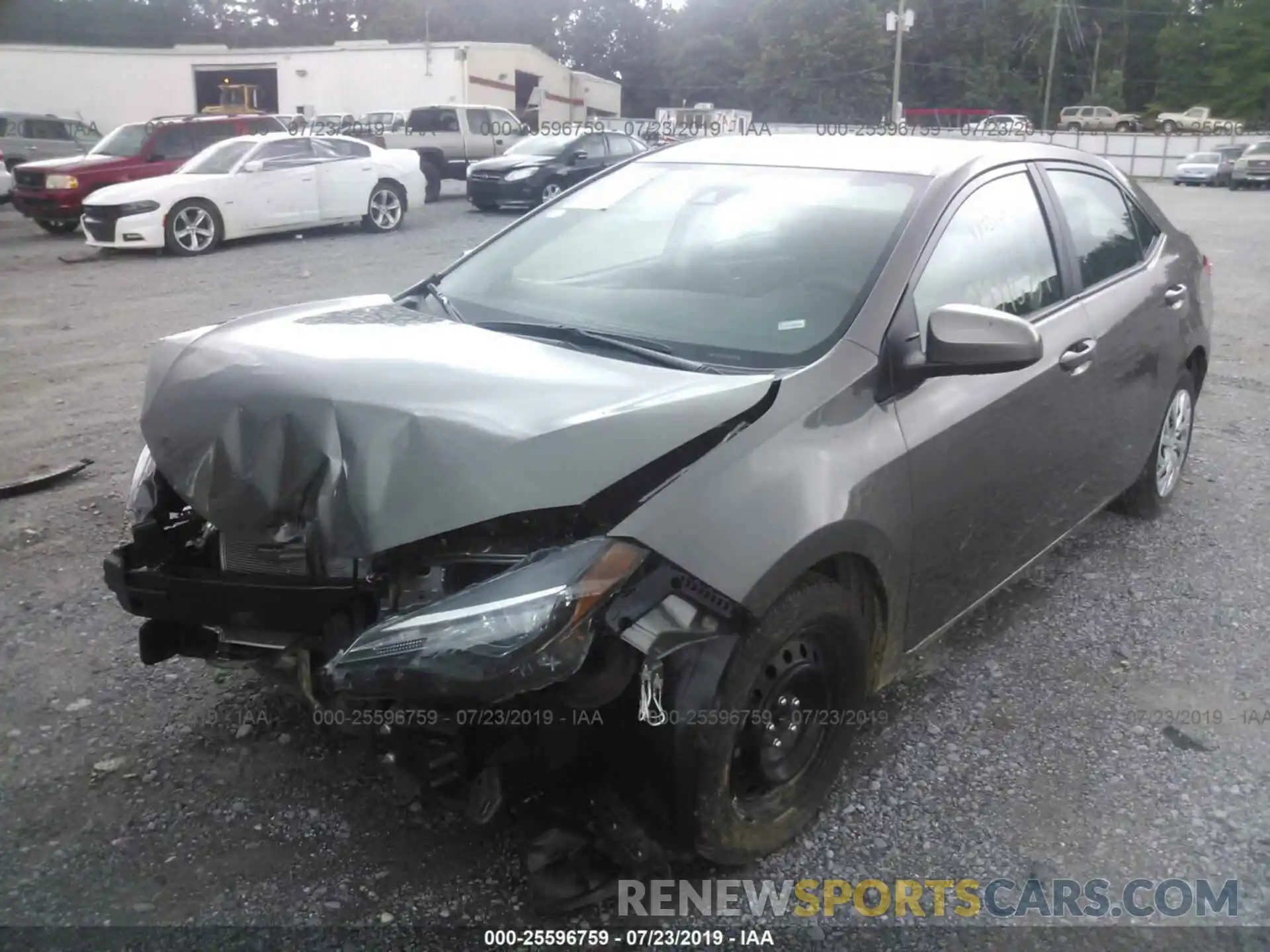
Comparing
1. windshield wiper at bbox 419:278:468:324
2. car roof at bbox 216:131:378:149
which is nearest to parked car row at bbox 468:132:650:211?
car roof at bbox 216:131:378:149

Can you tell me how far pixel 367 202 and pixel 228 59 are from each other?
22.0 metres

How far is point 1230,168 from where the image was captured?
115 ft

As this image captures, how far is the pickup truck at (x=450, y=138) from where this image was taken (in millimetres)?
22203

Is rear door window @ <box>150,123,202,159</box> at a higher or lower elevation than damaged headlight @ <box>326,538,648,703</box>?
higher

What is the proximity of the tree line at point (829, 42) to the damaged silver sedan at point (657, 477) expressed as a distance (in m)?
60.9

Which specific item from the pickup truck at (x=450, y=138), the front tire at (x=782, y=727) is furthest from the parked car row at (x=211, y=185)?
the front tire at (x=782, y=727)

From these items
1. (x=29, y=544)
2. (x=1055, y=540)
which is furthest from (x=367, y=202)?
(x=1055, y=540)

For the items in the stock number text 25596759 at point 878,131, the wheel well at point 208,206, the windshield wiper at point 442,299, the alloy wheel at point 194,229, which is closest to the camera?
the windshield wiper at point 442,299

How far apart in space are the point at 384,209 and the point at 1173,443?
1388 cm

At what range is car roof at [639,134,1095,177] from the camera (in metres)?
3.53

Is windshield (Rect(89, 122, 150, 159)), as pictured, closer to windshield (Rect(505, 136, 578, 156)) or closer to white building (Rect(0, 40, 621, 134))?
windshield (Rect(505, 136, 578, 156))

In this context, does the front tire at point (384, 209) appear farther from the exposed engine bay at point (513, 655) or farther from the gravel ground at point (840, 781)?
the exposed engine bay at point (513, 655)

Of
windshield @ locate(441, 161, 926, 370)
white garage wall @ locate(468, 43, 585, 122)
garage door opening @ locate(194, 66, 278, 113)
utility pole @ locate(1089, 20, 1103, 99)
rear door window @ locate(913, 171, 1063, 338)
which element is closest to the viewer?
windshield @ locate(441, 161, 926, 370)

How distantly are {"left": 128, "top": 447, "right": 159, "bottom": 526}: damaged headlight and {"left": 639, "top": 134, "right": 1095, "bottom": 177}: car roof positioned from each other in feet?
6.84
